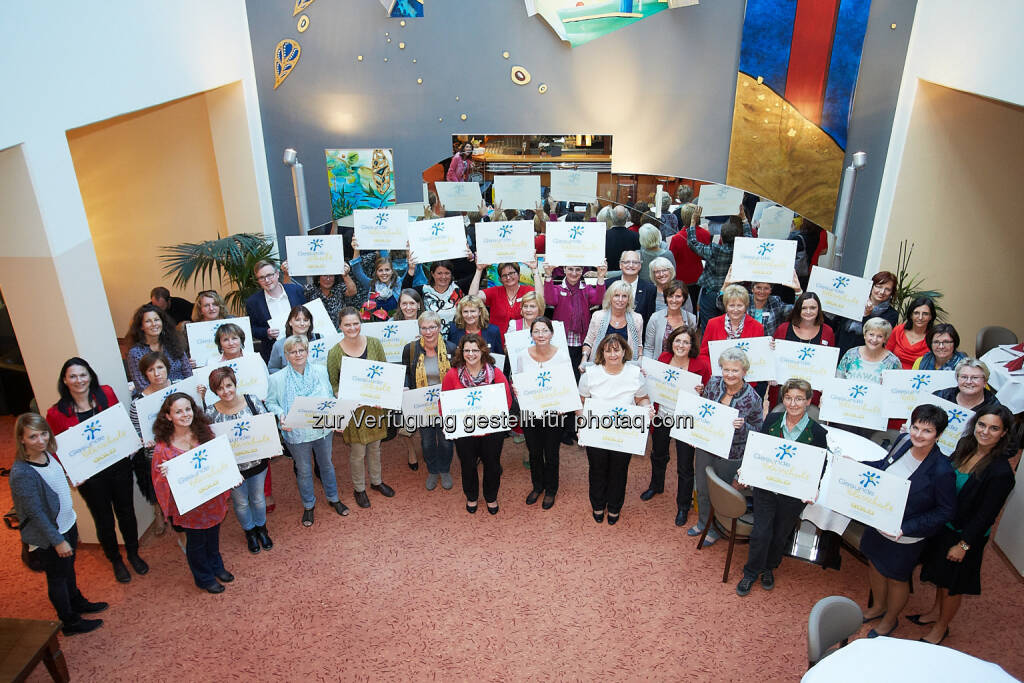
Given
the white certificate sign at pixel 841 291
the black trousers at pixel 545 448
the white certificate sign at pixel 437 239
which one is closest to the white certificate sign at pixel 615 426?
the black trousers at pixel 545 448

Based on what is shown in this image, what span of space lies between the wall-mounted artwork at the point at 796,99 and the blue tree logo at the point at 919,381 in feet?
14.9

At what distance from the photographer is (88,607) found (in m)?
4.62

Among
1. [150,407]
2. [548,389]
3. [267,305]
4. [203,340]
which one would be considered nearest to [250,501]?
[150,407]

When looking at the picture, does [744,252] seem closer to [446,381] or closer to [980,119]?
[446,381]

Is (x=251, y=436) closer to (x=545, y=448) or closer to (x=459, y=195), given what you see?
(x=545, y=448)

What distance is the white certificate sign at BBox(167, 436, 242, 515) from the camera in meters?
4.28

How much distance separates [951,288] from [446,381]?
255 inches

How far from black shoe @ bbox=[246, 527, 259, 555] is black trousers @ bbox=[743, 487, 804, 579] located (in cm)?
367

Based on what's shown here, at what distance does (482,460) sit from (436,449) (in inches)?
21.1

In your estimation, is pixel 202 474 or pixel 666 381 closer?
pixel 202 474

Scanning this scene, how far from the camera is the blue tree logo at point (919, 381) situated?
479cm

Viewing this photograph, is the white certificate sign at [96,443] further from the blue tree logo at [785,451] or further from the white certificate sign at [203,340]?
the blue tree logo at [785,451]

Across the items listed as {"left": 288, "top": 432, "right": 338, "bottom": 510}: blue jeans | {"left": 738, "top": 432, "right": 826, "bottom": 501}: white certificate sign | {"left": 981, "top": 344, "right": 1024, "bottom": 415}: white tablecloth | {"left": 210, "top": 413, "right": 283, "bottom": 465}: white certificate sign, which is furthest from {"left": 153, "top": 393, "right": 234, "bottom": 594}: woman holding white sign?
{"left": 981, "top": 344, "right": 1024, "bottom": 415}: white tablecloth

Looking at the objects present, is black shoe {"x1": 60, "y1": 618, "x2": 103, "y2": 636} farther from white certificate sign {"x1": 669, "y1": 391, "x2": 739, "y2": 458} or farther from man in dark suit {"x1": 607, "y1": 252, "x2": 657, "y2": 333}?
man in dark suit {"x1": 607, "y1": 252, "x2": 657, "y2": 333}
